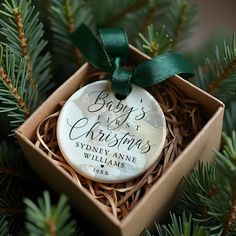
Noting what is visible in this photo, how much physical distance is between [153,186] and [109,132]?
4.4 inches

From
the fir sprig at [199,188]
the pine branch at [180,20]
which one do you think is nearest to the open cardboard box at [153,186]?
the fir sprig at [199,188]

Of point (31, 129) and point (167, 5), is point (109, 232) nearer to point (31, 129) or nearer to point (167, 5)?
point (31, 129)

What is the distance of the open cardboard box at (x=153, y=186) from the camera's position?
551 mm

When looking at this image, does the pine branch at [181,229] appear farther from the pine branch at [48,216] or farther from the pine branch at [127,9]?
the pine branch at [127,9]

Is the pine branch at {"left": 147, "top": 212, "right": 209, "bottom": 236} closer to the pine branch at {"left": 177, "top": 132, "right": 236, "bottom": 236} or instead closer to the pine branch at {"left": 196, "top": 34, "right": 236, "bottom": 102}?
the pine branch at {"left": 177, "top": 132, "right": 236, "bottom": 236}

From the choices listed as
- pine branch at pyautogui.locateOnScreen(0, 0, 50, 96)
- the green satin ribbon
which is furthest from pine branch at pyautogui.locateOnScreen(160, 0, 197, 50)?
pine branch at pyautogui.locateOnScreen(0, 0, 50, 96)

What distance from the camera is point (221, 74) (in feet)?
2.24

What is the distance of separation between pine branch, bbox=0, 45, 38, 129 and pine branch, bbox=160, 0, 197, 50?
0.25m

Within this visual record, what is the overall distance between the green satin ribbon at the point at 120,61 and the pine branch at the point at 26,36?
0.19 ft

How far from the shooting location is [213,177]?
59 cm

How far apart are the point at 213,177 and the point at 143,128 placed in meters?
0.11

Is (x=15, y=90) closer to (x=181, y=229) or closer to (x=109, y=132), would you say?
(x=109, y=132)

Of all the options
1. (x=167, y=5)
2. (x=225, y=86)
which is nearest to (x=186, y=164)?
(x=225, y=86)

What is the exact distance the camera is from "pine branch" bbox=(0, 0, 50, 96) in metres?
0.64
